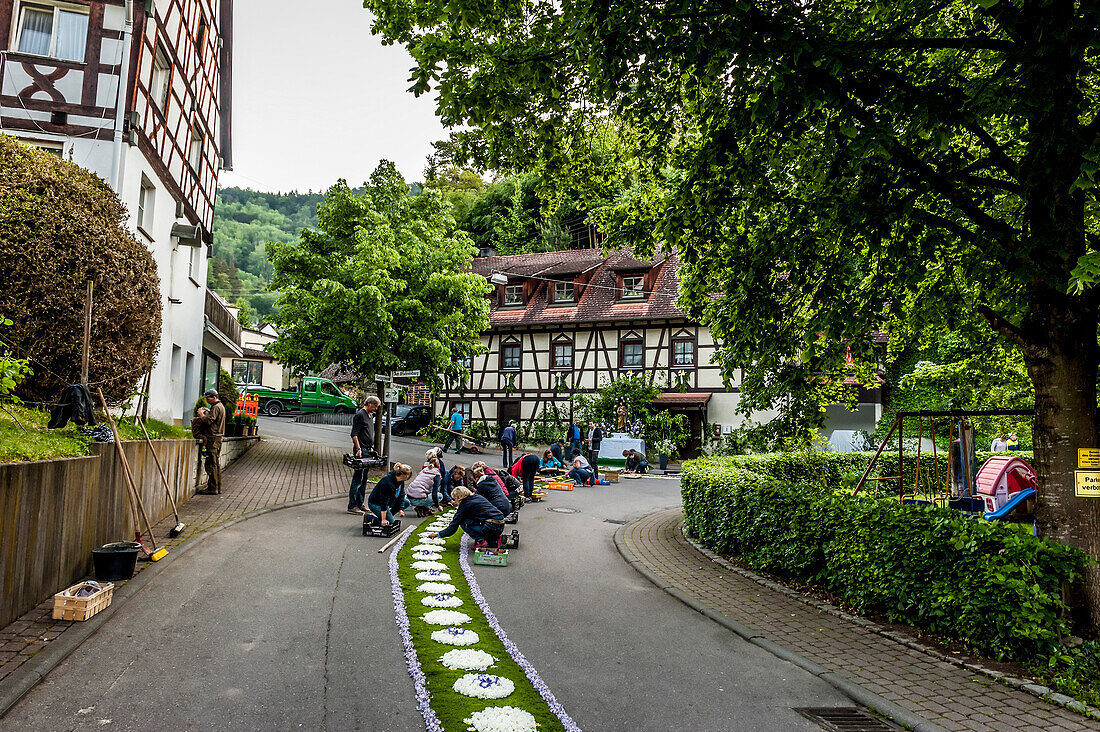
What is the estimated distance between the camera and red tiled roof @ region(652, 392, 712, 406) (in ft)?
103

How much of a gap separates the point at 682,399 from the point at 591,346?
5.39 m

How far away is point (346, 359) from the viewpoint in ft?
70.3

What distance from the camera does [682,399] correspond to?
3159 centimetres

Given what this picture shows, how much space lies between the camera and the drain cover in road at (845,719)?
511cm

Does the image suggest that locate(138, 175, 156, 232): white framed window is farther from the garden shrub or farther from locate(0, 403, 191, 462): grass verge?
locate(0, 403, 191, 462): grass verge

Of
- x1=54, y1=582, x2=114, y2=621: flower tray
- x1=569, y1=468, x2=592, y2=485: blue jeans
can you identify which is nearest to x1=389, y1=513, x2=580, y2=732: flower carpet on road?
x1=54, y1=582, x2=114, y2=621: flower tray

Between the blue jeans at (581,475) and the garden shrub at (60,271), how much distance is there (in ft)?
41.3

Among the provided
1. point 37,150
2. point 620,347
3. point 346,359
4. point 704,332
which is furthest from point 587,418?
point 37,150

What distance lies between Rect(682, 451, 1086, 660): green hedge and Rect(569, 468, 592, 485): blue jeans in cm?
1043

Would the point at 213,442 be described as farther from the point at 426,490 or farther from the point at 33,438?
the point at 33,438

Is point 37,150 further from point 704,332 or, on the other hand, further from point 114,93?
point 704,332

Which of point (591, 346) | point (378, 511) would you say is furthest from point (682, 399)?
point (378, 511)

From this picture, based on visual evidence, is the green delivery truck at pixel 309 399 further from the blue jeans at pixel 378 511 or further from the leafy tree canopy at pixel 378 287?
the blue jeans at pixel 378 511

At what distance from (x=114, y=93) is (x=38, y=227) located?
6031 mm
